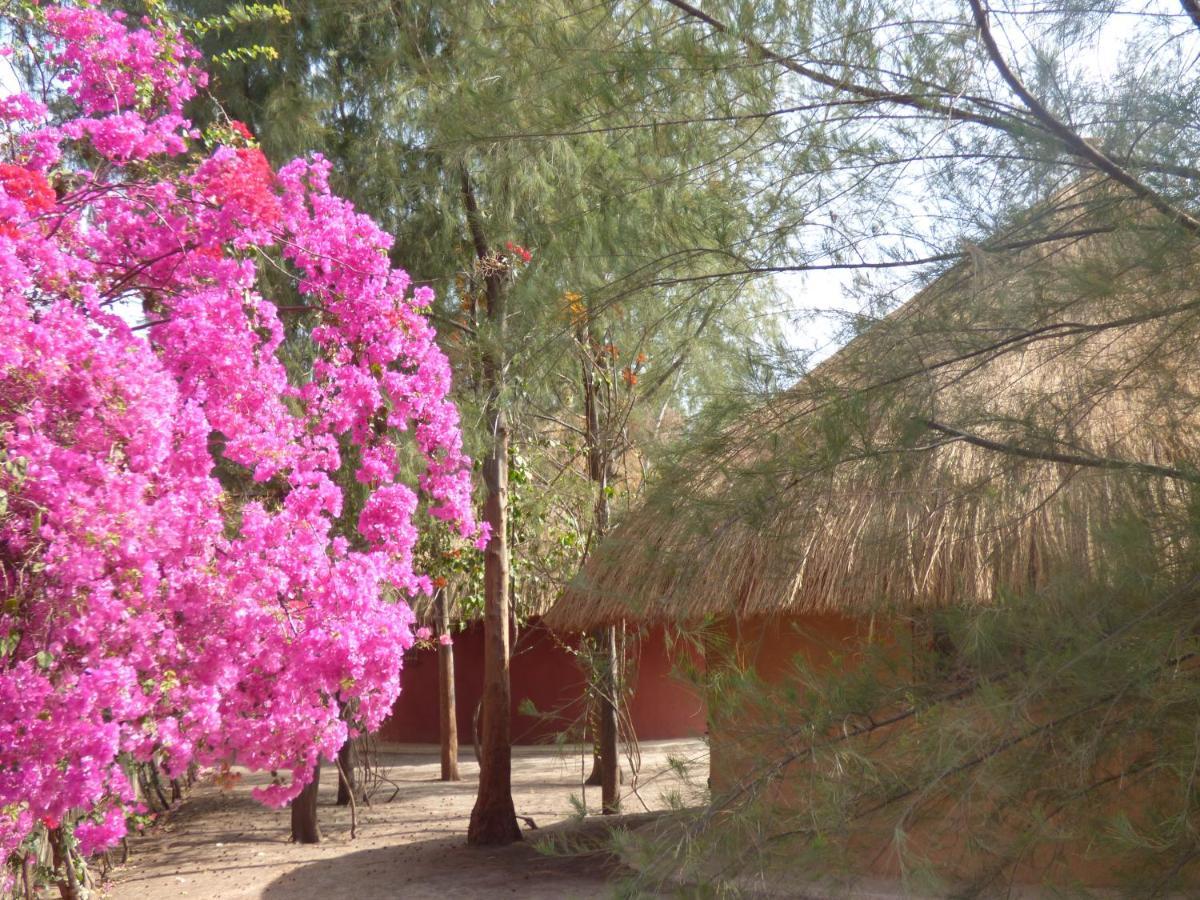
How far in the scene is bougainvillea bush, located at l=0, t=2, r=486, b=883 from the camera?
378 centimetres

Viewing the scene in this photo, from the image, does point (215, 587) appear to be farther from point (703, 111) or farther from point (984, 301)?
point (984, 301)

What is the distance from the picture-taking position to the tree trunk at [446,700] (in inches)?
458

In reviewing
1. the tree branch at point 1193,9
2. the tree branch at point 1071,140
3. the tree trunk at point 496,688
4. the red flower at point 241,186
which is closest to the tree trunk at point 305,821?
the tree trunk at point 496,688

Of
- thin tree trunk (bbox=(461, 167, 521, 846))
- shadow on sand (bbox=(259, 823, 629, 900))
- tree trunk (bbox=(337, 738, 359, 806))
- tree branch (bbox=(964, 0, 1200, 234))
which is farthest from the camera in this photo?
tree trunk (bbox=(337, 738, 359, 806))

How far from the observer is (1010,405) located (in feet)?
11.8

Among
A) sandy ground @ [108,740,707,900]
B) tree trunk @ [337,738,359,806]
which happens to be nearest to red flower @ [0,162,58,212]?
sandy ground @ [108,740,707,900]

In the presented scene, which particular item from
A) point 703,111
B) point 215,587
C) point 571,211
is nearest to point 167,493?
point 215,587

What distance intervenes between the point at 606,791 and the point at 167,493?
554cm

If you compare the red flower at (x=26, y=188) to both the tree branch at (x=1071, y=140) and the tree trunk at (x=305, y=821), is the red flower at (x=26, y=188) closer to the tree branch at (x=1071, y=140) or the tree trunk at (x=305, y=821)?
the tree branch at (x=1071, y=140)

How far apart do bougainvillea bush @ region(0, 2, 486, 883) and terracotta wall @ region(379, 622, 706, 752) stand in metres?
9.99

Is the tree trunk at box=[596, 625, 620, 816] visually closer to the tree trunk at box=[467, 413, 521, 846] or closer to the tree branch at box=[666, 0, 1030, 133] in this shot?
the tree trunk at box=[467, 413, 521, 846]

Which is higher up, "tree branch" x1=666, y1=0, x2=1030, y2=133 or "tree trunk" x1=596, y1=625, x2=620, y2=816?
"tree branch" x1=666, y1=0, x2=1030, y2=133

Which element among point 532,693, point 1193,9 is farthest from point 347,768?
point 1193,9

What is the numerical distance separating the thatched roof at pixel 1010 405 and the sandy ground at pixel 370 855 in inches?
86.7
